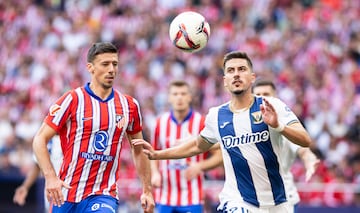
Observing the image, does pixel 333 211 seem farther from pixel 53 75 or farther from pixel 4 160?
pixel 53 75

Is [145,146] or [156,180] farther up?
[156,180]

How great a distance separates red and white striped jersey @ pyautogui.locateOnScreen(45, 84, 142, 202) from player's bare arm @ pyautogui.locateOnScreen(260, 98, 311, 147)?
64.1 inches

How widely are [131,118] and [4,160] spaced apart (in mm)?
8439

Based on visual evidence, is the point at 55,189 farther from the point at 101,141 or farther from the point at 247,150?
the point at 247,150

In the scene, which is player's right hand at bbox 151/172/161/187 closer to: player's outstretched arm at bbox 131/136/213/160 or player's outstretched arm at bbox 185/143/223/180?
player's outstretched arm at bbox 185/143/223/180

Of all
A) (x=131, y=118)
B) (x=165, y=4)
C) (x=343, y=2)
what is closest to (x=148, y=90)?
(x=165, y=4)

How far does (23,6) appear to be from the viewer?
22.0 m

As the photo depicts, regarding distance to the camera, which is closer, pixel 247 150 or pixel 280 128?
pixel 280 128

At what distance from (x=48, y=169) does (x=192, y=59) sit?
36.5ft

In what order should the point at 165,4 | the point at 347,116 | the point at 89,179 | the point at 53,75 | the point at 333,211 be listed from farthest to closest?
the point at 165,4 < the point at 53,75 < the point at 347,116 < the point at 333,211 < the point at 89,179

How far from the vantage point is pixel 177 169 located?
11.7 metres

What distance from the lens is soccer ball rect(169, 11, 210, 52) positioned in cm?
936

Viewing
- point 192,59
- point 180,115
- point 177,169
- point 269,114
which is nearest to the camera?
point 269,114

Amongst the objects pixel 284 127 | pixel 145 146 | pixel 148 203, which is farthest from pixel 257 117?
pixel 148 203
